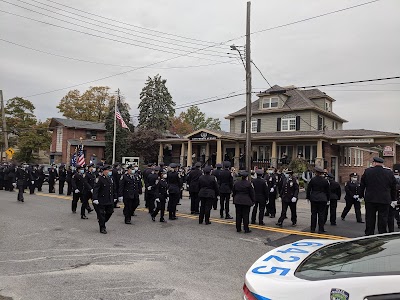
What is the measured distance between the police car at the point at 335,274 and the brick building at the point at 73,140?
45.7m

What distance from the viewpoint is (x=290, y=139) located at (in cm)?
2809

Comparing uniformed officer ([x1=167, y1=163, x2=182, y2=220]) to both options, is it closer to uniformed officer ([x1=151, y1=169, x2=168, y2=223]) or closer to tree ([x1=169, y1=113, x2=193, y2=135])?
uniformed officer ([x1=151, y1=169, x2=168, y2=223])

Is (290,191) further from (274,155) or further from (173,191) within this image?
(274,155)

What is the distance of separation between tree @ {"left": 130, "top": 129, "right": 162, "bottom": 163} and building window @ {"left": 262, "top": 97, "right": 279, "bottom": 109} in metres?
12.9

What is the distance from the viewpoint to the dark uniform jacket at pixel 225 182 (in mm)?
11906

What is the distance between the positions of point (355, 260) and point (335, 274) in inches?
10.9

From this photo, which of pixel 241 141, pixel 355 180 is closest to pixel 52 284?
pixel 355 180

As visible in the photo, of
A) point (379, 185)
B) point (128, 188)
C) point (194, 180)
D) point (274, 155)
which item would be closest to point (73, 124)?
point (274, 155)

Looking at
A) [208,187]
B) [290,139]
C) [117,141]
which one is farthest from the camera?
[117,141]

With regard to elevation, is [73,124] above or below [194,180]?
above

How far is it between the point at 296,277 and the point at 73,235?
7.36 meters

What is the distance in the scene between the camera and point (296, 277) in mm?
2518

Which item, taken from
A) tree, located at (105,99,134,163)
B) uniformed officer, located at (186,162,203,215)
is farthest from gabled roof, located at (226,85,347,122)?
uniformed officer, located at (186,162,203,215)

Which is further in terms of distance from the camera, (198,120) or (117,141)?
(198,120)
